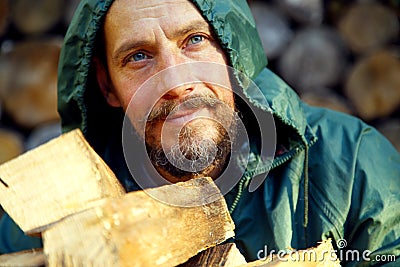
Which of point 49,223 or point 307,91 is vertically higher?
point 49,223

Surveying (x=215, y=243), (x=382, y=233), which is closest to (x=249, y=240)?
(x=382, y=233)

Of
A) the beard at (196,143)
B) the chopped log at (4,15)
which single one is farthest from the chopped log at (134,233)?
the chopped log at (4,15)

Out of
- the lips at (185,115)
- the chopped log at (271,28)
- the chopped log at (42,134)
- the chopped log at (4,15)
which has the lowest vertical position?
the chopped log at (42,134)

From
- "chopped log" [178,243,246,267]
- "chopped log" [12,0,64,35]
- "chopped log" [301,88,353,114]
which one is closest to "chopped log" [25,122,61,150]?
"chopped log" [12,0,64,35]

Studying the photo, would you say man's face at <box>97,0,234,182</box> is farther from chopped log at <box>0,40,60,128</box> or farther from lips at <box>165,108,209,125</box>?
chopped log at <box>0,40,60,128</box>

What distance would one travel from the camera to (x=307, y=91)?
3.21m

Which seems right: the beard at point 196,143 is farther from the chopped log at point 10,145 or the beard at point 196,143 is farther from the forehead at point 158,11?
the chopped log at point 10,145

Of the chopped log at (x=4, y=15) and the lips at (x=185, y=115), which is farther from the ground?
the lips at (x=185, y=115)

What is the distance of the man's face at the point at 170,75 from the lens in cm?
190

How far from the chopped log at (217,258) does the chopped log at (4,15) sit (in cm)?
224

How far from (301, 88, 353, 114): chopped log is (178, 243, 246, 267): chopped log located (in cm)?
178

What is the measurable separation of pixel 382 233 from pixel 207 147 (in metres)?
0.55

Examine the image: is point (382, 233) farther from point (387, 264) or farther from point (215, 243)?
point (215, 243)

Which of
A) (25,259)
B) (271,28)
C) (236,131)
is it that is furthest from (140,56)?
(271,28)
